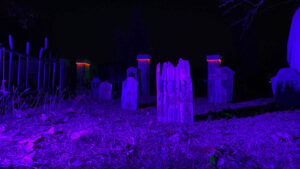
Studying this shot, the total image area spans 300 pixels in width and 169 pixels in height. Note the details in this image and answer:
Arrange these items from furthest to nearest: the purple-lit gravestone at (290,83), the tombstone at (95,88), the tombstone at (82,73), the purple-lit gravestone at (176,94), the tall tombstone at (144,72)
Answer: the tall tombstone at (144,72), the tombstone at (82,73), the tombstone at (95,88), the purple-lit gravestone at (290,83), the purple-lit gravestone at (176,94)

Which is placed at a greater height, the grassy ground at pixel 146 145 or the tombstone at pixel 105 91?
the tombstone at pixel 105 91

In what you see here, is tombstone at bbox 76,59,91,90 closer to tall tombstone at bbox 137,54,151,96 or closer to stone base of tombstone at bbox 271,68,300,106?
tall tombstone at bbox 137,54,151,96

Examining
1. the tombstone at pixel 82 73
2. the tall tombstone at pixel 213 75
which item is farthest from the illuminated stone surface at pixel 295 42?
the tombstone at pixel 82 73

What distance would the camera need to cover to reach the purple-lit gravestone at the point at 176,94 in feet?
12.6

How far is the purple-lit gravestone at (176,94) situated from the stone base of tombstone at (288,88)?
13.6 feet

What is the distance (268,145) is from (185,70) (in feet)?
5.83

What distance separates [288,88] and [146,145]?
19.0 ft

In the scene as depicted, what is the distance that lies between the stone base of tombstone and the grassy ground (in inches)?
121

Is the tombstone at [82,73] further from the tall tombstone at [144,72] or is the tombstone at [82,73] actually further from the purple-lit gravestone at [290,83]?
the purple-lit gravestone at [290,83]

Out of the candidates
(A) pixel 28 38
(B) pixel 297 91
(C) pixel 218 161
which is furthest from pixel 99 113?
(A) pixel 28 38

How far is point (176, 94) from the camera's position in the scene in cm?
388

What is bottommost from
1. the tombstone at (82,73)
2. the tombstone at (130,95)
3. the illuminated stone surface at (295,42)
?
the tombstone at (130,95)

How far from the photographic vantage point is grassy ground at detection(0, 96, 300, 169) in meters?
2.04

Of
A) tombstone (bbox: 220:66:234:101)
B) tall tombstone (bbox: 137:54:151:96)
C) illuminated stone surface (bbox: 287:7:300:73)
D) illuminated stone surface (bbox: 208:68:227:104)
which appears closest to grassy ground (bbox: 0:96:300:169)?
illuminated stone surface (bbox: 287:7:300:73)
